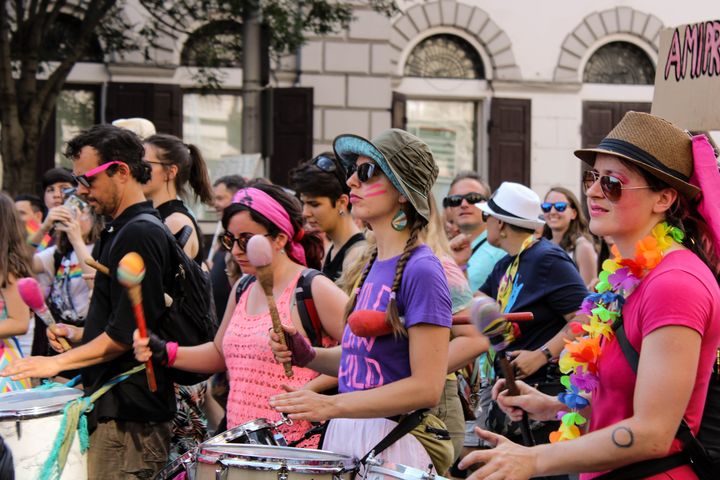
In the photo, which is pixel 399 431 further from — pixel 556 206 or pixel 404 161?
pixel 556 206

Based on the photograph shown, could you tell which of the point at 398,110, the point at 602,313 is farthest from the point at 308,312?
the point at 398,110

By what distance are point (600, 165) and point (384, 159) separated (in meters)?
0.82

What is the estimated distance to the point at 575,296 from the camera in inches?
209

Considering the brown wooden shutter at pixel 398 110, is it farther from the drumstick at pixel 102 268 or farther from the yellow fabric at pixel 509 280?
the drumstick at pixel 102 268

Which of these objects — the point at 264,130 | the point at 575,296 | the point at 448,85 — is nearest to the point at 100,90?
the point at 448,85

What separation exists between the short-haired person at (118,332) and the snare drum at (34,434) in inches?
4.7

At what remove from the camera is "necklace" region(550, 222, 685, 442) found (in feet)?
8.94

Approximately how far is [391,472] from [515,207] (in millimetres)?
3225

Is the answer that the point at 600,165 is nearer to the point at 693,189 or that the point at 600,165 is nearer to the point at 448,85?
the point at 693,189

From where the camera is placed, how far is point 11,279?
19.5ft

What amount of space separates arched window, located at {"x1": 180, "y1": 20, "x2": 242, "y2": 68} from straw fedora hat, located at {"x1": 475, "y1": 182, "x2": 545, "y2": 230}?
1120 cm

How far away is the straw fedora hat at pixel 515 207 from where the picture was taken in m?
5.91

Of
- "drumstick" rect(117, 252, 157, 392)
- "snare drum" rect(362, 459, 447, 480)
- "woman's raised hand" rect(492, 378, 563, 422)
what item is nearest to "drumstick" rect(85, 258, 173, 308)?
"drumstick" rect(117, 252, 157, 392)

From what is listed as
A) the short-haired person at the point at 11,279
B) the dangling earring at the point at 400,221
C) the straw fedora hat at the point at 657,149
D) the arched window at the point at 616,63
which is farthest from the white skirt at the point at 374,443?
the arched window at the point at 616,63
